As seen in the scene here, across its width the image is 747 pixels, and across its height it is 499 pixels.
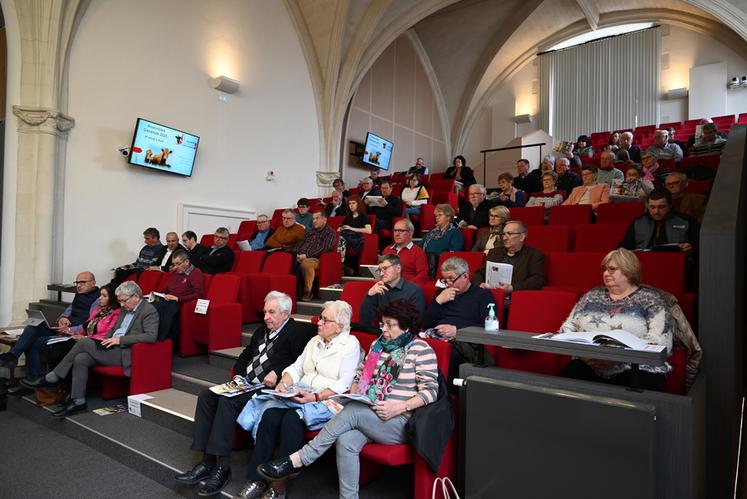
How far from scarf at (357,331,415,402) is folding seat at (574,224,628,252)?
218 cm

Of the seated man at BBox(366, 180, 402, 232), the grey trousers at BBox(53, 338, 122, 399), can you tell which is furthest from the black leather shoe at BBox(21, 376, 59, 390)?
the seated man at BBox(366, 180, 402, 232)

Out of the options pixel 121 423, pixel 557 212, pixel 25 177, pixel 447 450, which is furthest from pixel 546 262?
pixel 25 177

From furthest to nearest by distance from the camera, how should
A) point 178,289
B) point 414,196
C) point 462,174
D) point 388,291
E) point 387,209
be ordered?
point 462,174, point 414,196, point 387,209, point 178,289, point 388,291

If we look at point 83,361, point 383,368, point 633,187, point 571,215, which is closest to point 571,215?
point 571,215

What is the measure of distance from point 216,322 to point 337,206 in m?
3.25

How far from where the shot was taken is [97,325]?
12.7 ft

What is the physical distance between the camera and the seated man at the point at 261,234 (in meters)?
6.13

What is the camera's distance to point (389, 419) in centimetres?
214

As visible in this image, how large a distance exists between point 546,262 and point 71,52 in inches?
231

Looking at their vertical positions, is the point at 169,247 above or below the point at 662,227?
below

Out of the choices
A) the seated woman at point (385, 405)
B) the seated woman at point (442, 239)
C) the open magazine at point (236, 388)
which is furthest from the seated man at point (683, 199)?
the open magazine at point (236, 388)

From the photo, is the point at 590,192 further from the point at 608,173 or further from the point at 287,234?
the point at 287,234

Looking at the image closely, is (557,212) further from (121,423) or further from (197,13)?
(197,13)

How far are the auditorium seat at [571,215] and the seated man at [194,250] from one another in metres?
3.74
